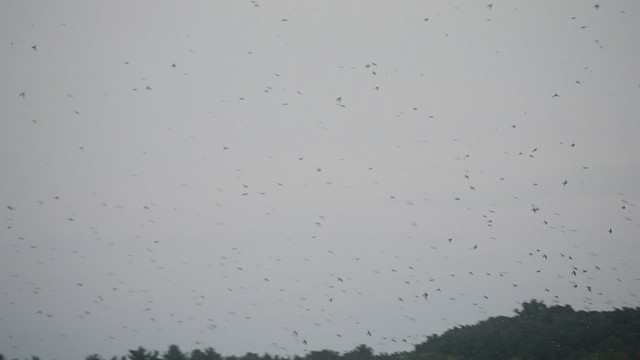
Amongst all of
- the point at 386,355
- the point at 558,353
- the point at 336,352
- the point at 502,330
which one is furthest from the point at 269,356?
the point at 558,353

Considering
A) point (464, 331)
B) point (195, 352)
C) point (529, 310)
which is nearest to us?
point (195, 352)

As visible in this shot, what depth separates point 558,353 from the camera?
42.5 m

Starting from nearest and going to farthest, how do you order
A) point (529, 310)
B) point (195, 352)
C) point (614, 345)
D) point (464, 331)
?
point (614, 345)
point (195, 352)
point (464, 331)
point (529, 310)

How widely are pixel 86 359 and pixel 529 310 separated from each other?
126 feet

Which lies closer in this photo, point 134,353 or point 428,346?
point 134,353

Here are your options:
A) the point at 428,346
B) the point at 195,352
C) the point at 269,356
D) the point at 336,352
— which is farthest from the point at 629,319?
the point at 195,352

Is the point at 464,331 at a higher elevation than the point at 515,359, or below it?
higher

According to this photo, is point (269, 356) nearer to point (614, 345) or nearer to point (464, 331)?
point (464, 331)

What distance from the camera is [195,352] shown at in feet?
148

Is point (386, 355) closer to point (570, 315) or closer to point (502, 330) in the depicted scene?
point (502, 330)

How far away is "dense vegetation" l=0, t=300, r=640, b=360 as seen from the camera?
137 ft

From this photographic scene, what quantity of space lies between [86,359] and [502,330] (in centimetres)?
3229

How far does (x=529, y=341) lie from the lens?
4438 centimetres

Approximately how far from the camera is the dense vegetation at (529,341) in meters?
41.9
